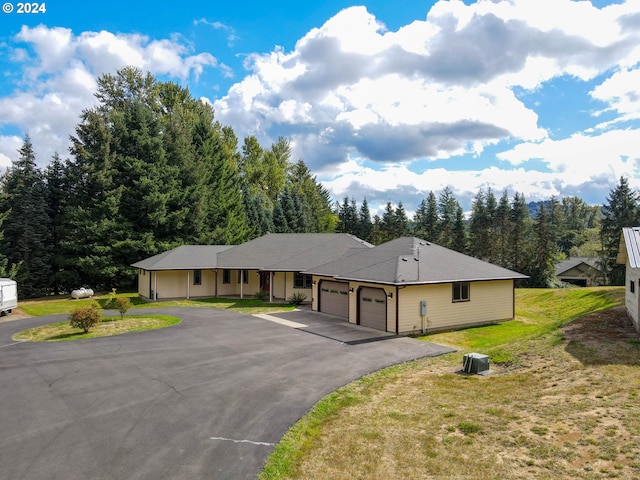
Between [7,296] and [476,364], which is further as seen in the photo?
[7,296]

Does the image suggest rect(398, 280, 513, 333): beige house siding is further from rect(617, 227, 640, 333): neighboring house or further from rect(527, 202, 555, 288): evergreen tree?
rect(527, 202, 555, 288): evergreen tree

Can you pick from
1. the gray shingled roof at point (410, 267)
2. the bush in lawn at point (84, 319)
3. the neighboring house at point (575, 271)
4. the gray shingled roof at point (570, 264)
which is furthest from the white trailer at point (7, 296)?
the gray shingled roof at point (570, 264)

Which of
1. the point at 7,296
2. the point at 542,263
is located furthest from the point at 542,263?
the point at 7,296

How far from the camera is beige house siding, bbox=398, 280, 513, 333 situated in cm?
1956

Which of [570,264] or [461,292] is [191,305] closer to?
[461,292]

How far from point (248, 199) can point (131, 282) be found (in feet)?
66.4

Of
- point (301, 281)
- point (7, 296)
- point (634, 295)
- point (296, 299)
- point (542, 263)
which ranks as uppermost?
point (542, 263)

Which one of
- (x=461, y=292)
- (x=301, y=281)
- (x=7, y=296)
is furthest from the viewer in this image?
(x=301, y=281)

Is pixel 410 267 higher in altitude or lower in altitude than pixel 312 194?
lower

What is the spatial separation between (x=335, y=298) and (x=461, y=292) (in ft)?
23.2

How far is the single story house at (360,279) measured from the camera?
1997 centimetres

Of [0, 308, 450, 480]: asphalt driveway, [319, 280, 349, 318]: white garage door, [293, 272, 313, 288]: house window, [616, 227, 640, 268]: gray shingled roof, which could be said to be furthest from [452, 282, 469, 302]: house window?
[293, 272, 313, 288]: house window

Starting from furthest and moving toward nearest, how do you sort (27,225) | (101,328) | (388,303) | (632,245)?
(27,225) → (101,328) → (388,303) → (632,245)

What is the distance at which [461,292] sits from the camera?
2162 centimetres
